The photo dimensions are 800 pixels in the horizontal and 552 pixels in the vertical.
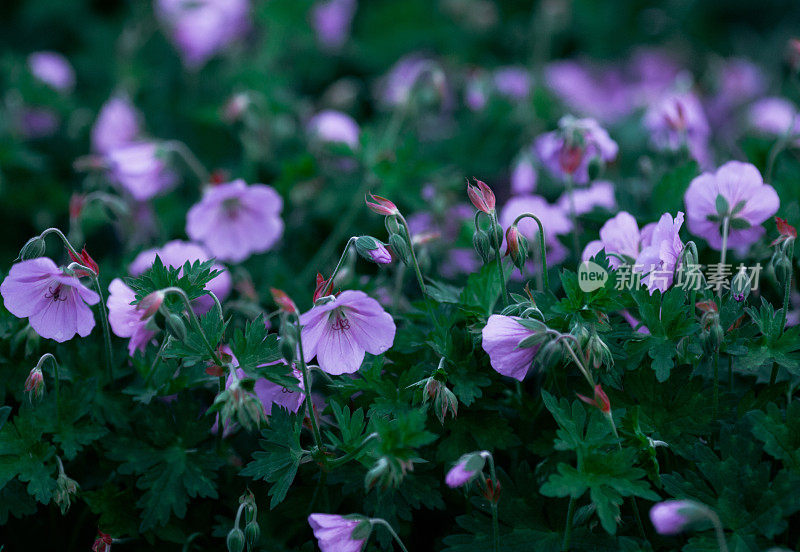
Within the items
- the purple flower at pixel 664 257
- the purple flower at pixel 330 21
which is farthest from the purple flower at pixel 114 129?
the purple flower at pixel 664 257

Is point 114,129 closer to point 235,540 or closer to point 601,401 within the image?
point 235,540

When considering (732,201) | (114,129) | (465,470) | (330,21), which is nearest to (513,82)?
(330,21)

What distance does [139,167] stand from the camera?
221 cm

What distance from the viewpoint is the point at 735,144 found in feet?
9.04

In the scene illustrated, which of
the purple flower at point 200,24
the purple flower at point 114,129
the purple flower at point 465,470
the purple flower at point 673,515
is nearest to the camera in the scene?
the purple flower at point 673,515

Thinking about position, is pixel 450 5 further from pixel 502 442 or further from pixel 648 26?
pixel 502 442

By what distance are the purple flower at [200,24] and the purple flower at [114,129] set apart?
0.51 m

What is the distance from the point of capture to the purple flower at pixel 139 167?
221cm

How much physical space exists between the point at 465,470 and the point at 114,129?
80.6 inches

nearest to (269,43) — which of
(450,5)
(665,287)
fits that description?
(450,5)

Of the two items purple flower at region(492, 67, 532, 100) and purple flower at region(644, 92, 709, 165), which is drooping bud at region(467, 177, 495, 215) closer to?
purple flower at region(644, 92, 709, 165)

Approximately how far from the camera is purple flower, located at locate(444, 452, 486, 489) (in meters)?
1.22

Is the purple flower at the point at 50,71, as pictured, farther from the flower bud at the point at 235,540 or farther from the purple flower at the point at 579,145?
the flower bud at the point at 235,540

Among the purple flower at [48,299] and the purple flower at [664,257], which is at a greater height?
the purple flower at [664,257]
